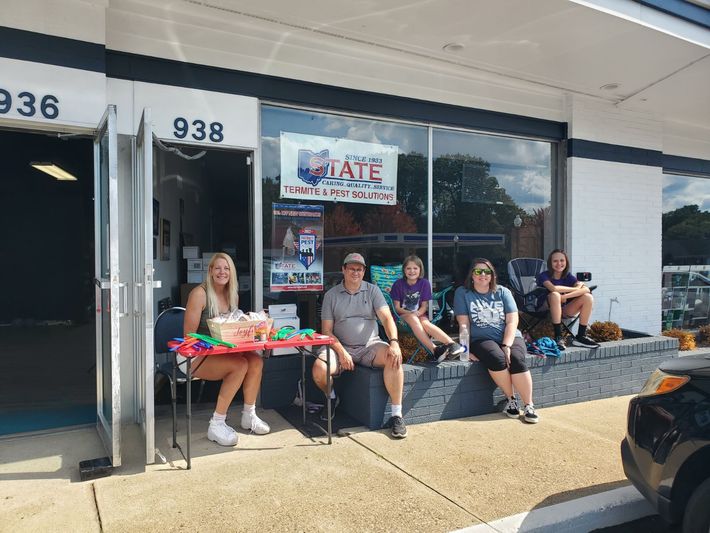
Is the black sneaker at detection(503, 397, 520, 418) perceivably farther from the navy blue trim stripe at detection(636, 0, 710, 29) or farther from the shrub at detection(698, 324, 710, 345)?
the shrub at detection(698, 324, 710, 345)

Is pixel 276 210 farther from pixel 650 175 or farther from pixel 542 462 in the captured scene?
pixel 650 175

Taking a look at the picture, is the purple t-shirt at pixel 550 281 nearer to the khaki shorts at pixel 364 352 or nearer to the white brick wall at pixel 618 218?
the white brick wall at pixel 618 218

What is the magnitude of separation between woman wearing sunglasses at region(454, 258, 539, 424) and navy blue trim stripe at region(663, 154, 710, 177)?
496cm

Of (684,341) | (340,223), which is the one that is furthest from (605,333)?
(340,223)

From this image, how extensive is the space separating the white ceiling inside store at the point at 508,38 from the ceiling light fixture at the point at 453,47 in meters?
0.05

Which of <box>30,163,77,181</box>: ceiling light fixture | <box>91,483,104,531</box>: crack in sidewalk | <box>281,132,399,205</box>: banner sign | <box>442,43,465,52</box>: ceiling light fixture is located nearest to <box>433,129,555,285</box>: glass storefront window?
<box>281,132,399,205</box>: banner sign

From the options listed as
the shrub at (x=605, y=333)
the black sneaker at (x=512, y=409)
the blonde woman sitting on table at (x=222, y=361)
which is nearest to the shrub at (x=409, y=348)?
the black sneaker at (x=512, y=409)

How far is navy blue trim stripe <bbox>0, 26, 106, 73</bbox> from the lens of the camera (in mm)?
4016

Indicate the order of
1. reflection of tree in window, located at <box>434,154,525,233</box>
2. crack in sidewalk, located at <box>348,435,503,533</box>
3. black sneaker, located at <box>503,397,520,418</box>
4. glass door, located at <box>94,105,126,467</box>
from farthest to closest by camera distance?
1. reflection of tree in window, located at <box>434,154,525,233</box>
2. black sneaker, located at <box>503,397,520,418</box>
3. glass door, located at <box>94,105,126,467</box>
4. crack in sidewalk, located at <box>348,435,503,533</box>

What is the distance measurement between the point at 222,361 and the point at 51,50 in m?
2.69

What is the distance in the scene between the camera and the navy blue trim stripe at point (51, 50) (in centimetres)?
402

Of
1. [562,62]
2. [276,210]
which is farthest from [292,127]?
[562,62]

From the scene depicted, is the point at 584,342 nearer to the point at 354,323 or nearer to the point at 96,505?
the point at 354,323

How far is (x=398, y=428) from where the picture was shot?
13.9 ft
